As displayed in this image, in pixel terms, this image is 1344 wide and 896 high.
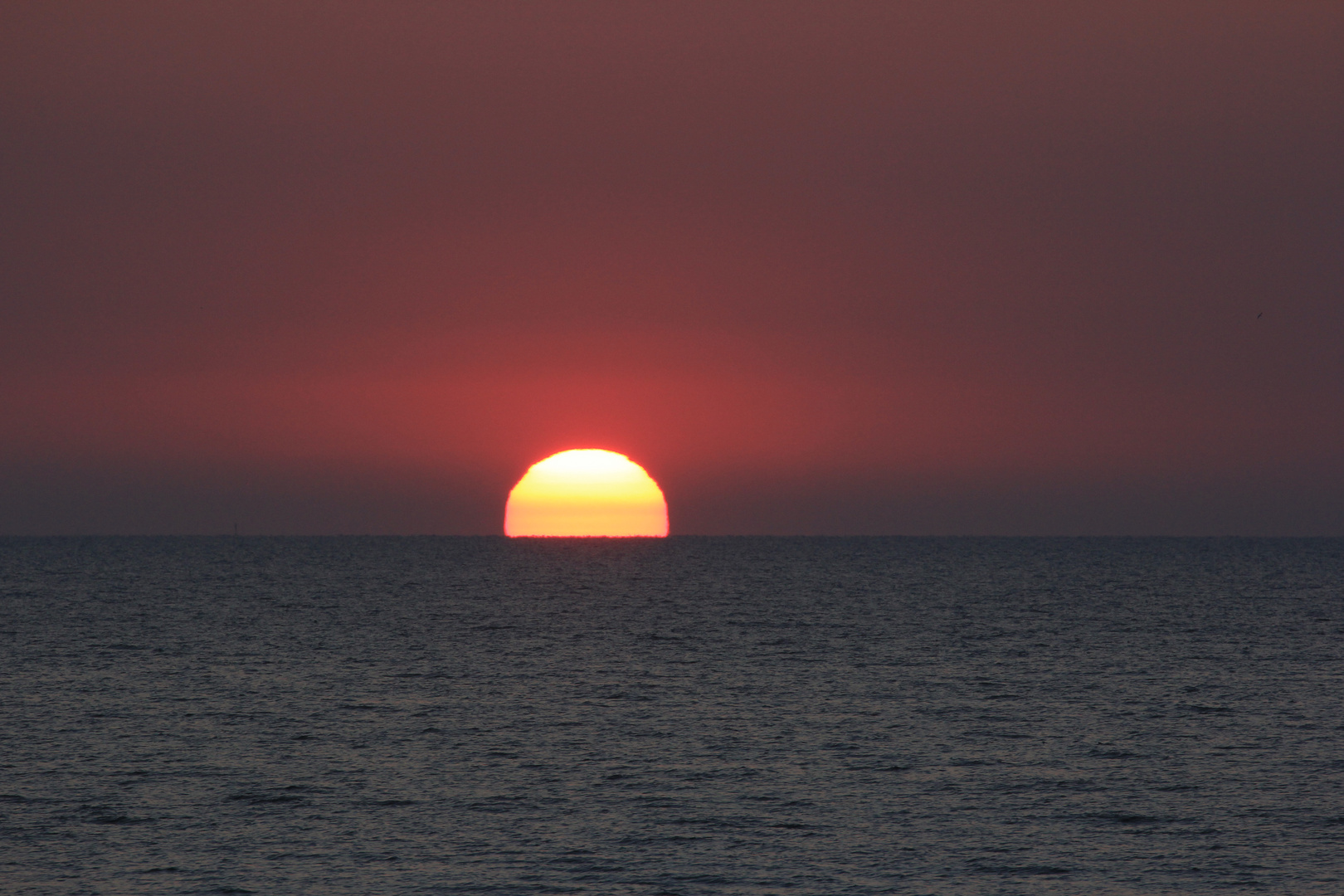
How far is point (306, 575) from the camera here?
177125 millimetres

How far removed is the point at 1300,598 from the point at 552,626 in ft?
231

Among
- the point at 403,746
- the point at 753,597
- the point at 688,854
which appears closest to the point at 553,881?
the point at 688,854

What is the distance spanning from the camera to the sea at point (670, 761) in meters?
29.8

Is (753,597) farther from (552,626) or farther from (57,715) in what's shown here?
(57,715)

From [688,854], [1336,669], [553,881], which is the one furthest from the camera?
[1336,669]

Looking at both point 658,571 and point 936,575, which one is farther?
point 658,571

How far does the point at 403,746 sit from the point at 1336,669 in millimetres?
44347

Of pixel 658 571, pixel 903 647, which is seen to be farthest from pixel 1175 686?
pixel 658 571

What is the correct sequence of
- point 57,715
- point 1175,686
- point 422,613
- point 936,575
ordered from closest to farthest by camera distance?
point 57,715
point 1175,686
point 422,613
point 936,575

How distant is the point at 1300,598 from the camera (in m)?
124

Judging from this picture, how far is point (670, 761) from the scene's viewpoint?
41.2 m

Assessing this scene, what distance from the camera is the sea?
1173 inches

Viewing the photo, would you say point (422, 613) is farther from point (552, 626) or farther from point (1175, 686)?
point (1175, 686)

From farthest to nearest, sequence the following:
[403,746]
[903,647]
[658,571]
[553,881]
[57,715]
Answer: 1. [658,571]
2. [903,647]
3. [57,715]
4. [403,746]
5. [553,881]
